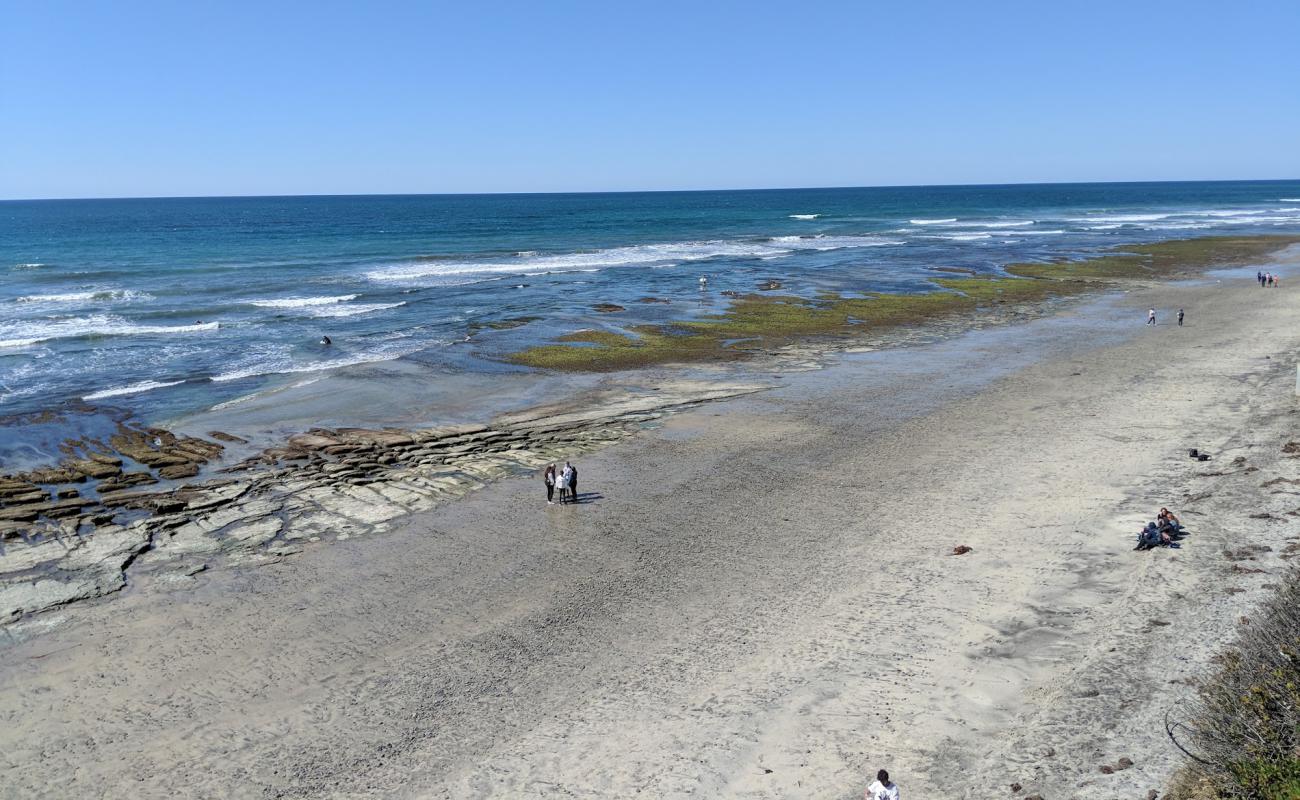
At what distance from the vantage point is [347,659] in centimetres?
1603

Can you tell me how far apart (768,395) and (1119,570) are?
16954mm

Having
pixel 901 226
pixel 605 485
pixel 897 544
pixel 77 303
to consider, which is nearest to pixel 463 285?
pixel 77 303

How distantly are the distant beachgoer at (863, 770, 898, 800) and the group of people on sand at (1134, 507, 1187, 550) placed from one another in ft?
34.3

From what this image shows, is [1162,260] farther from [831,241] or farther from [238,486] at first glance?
[238,486]

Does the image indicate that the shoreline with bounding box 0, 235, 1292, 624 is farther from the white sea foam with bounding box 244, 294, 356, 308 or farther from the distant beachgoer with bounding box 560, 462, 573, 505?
the white sea foam with bounding box 244, 294, 356, 308

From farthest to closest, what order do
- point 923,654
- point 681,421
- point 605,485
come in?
point 681,421 → point 605,485 → point 923,654

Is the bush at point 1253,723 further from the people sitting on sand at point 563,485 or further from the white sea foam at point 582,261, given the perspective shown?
the white sea foam at point 582,261

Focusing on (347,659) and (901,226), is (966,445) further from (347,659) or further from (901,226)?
(901,226)

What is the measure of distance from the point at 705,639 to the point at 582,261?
72379 millimetres

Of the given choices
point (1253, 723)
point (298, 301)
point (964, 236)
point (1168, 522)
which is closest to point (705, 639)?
point (1253, 723)

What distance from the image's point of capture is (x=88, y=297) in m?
62.7

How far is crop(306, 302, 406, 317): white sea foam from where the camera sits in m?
55.9

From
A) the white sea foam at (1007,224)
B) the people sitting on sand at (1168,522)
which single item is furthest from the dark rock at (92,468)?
the white sea foam at (1007,224)

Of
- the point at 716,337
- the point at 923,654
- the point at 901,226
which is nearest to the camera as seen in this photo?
the point at 923,654
